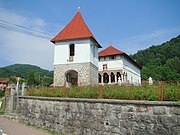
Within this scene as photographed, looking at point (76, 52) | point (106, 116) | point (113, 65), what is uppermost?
point (113, 65)

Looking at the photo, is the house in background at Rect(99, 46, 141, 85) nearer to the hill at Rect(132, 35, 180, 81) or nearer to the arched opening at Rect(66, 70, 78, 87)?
the arched opening at Rect(66, 70, 78, 87)

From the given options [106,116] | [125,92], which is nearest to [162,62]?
[125,92]

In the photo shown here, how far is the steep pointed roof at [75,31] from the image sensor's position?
Answer: 18.4 m

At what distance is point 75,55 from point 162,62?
237ft

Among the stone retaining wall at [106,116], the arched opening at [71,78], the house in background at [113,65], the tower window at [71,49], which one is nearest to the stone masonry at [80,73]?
the arched opening at [71,78]

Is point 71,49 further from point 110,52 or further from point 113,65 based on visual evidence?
point 110,52

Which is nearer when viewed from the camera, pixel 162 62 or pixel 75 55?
pixel 75 55

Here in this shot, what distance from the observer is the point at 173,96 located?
5750 millimetres

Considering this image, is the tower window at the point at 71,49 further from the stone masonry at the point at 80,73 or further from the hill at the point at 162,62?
the hill at the point at 162,62

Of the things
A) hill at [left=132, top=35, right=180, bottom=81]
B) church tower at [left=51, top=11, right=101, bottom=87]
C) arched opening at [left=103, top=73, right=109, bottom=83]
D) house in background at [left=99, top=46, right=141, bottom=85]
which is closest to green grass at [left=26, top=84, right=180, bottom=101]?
church tower at [left=51, top=11, right=101, bottom=87]

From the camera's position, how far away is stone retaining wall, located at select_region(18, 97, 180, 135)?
5.42 metres

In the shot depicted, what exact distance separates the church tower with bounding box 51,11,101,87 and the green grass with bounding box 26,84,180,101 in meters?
7.54

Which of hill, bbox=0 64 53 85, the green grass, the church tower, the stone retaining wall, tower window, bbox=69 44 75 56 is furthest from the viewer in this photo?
hill, bbox=0 64 53 85

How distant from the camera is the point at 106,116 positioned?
22.6ft
